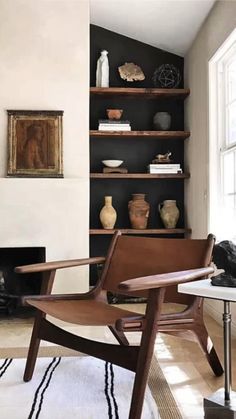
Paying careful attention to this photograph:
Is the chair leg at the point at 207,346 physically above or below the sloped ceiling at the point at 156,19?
below

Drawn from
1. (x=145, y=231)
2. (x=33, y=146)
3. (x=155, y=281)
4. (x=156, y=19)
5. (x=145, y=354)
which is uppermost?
(x=156, y=19)

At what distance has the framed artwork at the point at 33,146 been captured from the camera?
12.3ft

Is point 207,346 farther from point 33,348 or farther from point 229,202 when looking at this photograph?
point 229,202

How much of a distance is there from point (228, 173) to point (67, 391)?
2.18 meters

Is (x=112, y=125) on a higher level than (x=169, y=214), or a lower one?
higher

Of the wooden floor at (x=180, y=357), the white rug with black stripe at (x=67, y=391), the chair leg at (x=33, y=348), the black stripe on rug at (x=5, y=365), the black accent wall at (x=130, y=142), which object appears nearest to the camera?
the white rug with black stripe at (x=67, y=391)

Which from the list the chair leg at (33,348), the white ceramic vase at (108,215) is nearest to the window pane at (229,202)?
the white ceramic vase at (108,215)

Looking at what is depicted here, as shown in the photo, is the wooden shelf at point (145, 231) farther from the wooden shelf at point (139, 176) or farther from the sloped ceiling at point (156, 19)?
the sloped ceiling at point (156, 19)

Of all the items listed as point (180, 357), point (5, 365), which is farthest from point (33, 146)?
point (180, 357)

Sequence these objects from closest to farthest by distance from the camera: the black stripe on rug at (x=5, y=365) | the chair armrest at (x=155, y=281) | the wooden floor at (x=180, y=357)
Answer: the chair armrest at (x=155, y=281) → the wooden floor at (x=180, y=357) → the black stripe on rug at (x=5, y=365)

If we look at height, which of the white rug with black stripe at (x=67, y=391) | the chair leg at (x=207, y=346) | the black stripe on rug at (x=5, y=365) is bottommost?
the white rug with black stripe at (x=67, y=391)

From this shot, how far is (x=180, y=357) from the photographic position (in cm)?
264

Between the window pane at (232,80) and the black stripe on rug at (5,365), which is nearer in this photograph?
the black stripe on rug at (5,365)

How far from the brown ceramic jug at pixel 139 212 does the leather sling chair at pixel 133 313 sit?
5.47 feet
